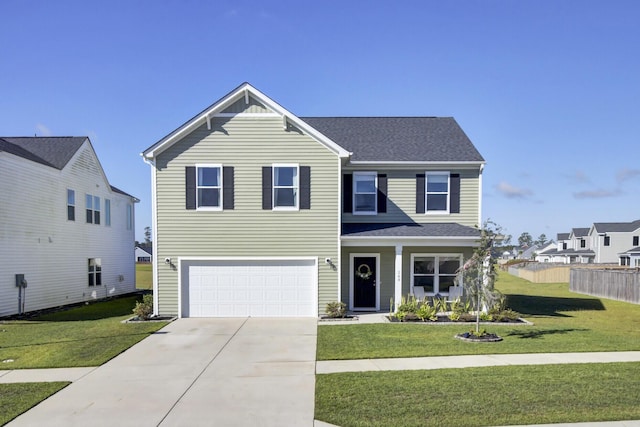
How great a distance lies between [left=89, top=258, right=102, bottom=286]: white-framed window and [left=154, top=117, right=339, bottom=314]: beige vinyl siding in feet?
29.2

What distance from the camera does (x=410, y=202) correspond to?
1667 cm

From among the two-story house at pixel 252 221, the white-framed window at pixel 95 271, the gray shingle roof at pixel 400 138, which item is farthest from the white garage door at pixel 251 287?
the white-framed window at pixel 95 271

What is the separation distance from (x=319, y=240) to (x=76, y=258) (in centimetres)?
1273

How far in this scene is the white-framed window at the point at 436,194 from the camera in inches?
655

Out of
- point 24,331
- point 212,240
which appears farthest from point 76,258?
point 212,240

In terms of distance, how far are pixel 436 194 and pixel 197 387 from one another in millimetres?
11901

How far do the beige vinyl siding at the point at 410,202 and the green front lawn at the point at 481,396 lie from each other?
331 inches

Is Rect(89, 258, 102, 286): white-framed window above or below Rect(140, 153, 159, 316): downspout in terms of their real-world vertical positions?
below

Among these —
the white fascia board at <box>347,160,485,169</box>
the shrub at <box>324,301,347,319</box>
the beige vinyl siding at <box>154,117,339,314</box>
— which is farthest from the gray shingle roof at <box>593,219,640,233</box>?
the beige vinyl siding at <box>154,117,339,314</box>

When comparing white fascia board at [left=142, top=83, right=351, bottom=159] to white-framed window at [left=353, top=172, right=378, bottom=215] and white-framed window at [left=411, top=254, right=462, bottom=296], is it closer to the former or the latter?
white-framed window at [left=353, top=172, right=378, bottom=215]

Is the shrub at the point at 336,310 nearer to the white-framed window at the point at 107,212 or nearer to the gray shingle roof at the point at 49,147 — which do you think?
the gray shingle roof at the point at 49,147

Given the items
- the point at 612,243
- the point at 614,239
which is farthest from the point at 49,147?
the point at 612,243

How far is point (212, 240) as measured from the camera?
49.9 feet

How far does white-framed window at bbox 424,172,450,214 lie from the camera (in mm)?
16641
